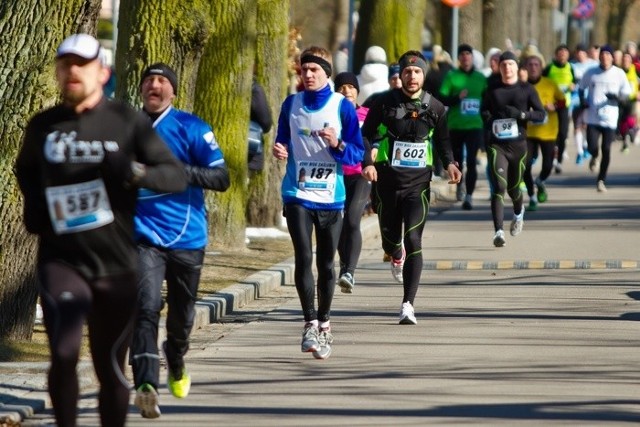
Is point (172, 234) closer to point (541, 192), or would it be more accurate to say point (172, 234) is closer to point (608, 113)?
point (541, 192)

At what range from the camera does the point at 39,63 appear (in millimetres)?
10156

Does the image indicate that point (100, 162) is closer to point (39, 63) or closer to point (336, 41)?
point (39, 63)

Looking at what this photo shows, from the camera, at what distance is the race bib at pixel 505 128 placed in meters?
17.7

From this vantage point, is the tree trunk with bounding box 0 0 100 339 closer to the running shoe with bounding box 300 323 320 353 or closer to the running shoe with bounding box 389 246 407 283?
the running shoe with bounding box 300 323 320 353

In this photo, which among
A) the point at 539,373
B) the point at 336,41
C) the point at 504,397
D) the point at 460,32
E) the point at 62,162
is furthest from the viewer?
the point at 336,41

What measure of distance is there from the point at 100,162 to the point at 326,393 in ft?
9.08

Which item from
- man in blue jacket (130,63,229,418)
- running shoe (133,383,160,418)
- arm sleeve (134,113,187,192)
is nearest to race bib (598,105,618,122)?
man in blue jacket (130,63,229,418)

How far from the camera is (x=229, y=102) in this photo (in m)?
16.2

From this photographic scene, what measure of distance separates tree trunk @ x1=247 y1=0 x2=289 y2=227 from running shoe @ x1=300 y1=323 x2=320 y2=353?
25.9 feet

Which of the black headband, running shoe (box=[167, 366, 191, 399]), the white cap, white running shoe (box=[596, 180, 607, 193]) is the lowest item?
white running shoe (box=[596, 180, 607, 193])

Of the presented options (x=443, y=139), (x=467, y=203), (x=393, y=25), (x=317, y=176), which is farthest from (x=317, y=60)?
(x=393, y=25)

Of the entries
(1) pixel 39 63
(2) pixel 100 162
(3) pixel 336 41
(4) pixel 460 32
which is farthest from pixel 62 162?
(3) pixel 336 41

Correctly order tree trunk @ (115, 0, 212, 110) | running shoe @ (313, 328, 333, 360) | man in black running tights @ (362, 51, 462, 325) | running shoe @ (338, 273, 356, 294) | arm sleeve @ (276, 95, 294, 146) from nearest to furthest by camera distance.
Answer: running shoe @ (313, 328, 333, 360)
arm sleeve @ (276, 95, 294, 146)
man in black running tights @ (362, 51, 462, 325)
running shoe @ (338, 273, 356, 294)
tree trunk @ (115, 0, 212, 110)

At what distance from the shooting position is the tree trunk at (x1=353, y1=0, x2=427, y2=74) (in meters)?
26.2
